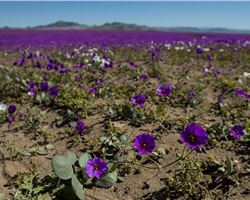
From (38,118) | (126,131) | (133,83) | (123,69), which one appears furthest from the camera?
(123,69)

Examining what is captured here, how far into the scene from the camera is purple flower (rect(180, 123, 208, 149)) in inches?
132

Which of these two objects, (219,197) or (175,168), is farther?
(175,168)

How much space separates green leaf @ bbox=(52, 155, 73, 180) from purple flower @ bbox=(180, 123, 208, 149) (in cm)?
114

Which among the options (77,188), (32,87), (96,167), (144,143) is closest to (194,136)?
(144,143)

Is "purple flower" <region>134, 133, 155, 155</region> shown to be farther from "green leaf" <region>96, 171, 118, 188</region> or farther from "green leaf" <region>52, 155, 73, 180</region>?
"green leaf" <region>52, 155, 73, 180</region>

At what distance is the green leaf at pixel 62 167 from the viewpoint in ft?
11.1

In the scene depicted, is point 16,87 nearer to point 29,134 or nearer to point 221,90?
point 29,134

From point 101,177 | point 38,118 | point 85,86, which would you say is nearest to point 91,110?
point 38,118

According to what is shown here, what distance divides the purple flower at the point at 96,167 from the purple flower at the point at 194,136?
82 centimetres

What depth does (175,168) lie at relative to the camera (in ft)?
13.5

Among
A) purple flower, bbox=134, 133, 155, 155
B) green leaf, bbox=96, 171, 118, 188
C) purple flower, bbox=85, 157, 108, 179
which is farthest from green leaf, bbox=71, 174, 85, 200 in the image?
Answer: purple flower, bbox=134, 133, 155, 155

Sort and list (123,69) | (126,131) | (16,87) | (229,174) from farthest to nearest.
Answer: (123,69) → (16,87) → (126,131) → (229,174)

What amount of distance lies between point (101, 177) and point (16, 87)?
14.6 ft

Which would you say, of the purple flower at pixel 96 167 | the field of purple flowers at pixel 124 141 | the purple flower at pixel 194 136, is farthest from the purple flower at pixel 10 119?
the purple flower at pixel 194 136
